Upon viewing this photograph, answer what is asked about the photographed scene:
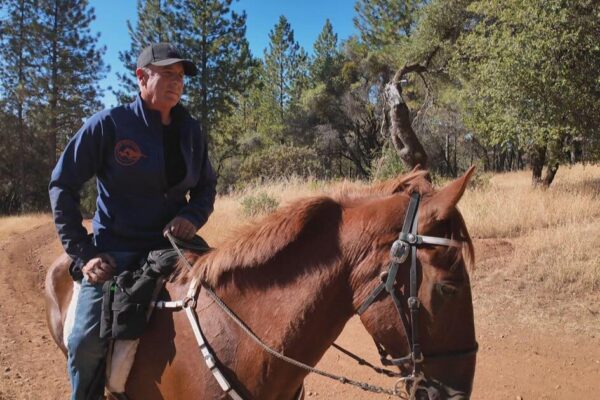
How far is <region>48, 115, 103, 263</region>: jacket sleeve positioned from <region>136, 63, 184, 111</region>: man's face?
32 centimetres

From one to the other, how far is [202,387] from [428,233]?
4.16 ft

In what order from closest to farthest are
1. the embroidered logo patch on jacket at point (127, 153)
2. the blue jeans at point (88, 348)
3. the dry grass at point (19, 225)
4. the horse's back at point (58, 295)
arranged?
the blue jeans at point (88, 348) < the embroidered logo patch on jacket at point (127, 153) < the horse's back at point (58, 295) < the dry grass at point (19, 225)

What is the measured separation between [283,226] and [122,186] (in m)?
1.05

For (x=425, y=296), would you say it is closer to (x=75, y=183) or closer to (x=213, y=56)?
(x=75, y=183)

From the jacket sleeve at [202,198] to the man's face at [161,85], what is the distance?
1.17 ft

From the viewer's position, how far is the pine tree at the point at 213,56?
91.1 feet

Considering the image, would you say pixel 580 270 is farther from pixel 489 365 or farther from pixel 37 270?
pixel 37 270

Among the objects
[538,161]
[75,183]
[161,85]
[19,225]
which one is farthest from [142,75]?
[19,225]

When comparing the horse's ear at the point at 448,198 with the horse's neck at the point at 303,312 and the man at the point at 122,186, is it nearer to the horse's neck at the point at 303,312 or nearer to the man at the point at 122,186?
the horse's neck at the point at 303,312

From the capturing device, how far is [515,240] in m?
8.18

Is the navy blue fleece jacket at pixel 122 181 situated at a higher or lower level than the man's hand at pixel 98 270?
higher

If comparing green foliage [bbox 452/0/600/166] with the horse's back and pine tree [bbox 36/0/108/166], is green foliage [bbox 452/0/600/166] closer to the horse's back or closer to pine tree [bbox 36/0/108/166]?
the horse's back

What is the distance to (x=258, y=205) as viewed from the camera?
1188cm

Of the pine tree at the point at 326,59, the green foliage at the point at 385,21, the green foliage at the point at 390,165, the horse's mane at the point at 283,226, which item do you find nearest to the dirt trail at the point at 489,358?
the horse's mane at the point at 283,226
